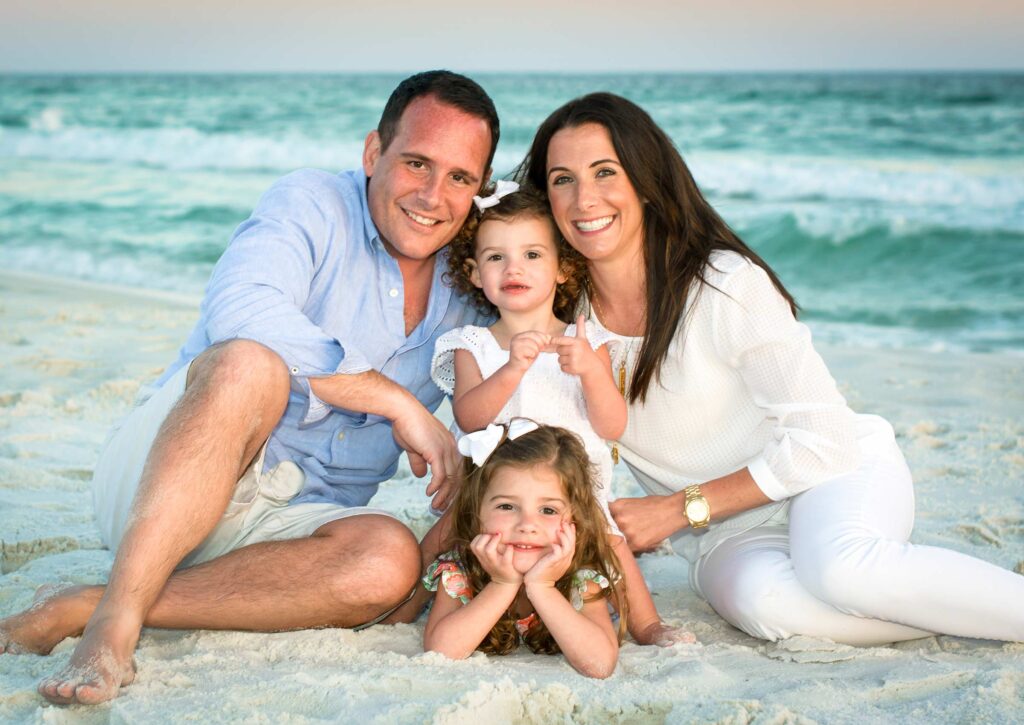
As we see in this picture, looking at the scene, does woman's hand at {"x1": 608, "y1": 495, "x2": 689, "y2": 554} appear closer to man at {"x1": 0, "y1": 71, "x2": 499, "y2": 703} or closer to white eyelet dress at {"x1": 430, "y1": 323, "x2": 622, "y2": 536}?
white eyelet dress at {"x1": 430, "y1": 323, "x2": 622, "y2": 536}

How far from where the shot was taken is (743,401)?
3160mm

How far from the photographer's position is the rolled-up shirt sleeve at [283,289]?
9.28 feet

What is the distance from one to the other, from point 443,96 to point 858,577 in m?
1.94

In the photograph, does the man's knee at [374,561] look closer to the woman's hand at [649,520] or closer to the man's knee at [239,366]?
the man's knee at [239,366]

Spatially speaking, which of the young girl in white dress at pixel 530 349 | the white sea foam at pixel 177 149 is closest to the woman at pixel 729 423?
the young girl in white dress at pixel 530 349

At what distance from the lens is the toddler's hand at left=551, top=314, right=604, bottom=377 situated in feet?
9.55

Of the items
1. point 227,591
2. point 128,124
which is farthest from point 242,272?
point 128,124

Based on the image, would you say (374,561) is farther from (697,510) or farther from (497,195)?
(497,195)

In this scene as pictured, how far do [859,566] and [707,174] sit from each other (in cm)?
1435

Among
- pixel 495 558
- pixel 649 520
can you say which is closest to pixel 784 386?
pixel 649 520

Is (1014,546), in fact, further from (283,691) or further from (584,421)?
(283,691)

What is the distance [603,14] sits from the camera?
2861cm

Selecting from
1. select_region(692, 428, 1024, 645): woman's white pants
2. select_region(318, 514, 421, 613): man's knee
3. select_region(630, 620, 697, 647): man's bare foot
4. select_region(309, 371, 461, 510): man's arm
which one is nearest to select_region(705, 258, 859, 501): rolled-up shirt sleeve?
select_region(692, 428, 1024, 645): woman's white pants

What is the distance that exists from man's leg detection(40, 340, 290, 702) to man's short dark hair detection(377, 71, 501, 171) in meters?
1.07
